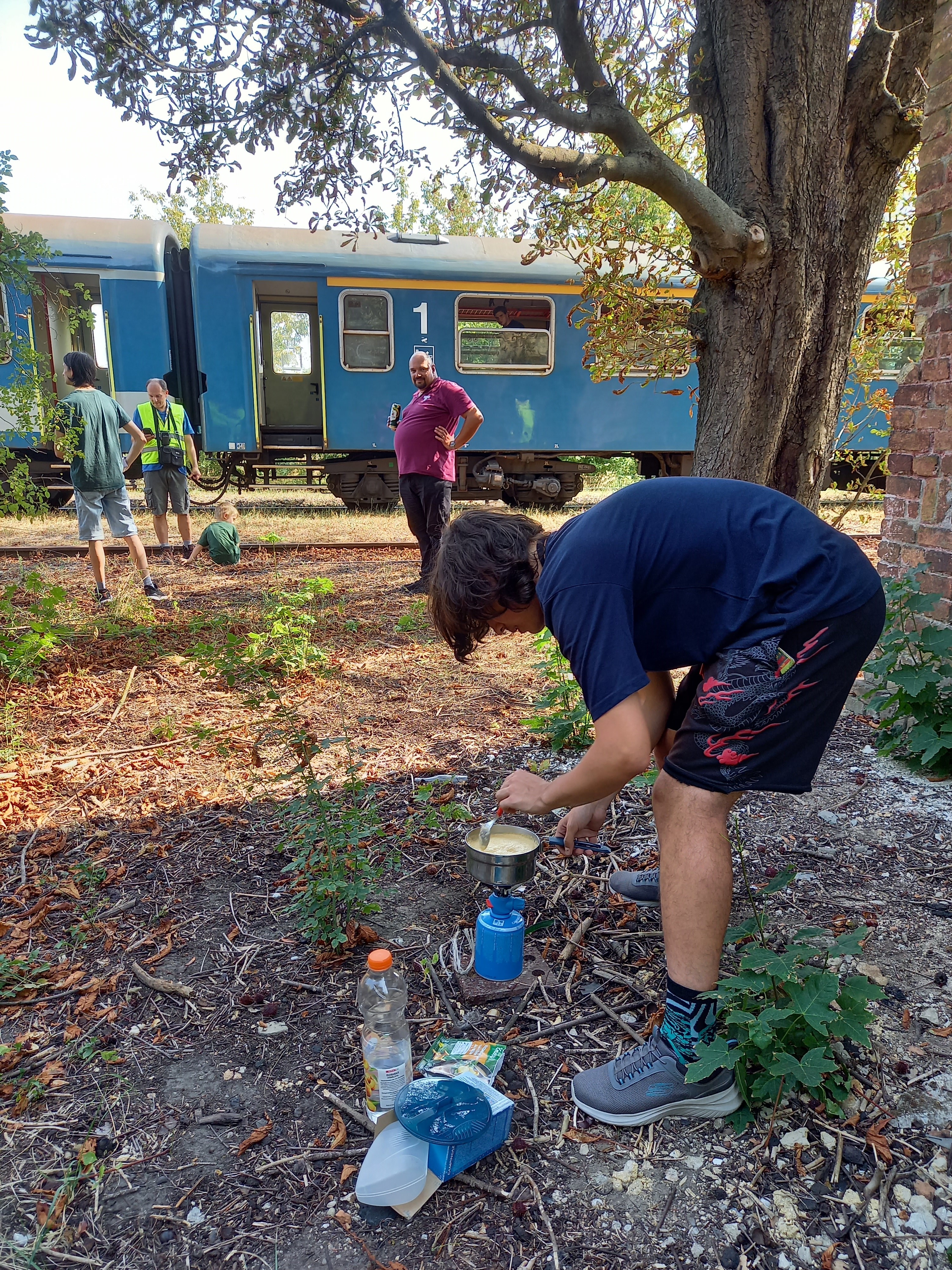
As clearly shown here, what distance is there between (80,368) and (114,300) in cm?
569

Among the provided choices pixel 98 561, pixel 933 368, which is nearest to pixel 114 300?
pixel 98 561

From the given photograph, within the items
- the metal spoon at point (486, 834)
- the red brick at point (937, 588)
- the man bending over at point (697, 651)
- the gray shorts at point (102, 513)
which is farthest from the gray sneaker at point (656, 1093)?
the gray shorts at point (102, 513)

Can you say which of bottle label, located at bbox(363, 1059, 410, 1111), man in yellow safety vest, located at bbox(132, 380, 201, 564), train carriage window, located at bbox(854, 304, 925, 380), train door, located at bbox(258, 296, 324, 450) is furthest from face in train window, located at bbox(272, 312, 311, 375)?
bottle label, located at bbox(363, 1059, 410, 1111)

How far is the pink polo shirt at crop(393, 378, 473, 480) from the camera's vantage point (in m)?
6.66

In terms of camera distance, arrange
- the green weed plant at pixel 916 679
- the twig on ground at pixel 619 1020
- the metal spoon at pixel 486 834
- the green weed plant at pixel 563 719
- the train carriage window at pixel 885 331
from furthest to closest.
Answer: the train carriage window at pixel 885 331 < the green weed plant at pixel 563 719 < the green weed plant at pixel 916 679 < the metal spoon at pixel 486 834 < the twig on ground at pixel 619 1020

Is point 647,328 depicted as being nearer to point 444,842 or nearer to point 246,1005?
point 444,842

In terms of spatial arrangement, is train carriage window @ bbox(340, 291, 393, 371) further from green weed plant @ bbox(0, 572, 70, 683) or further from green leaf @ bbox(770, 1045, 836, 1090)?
green leaf @ bbox(770, 1045, 836, 1090)

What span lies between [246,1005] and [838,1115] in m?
1.50

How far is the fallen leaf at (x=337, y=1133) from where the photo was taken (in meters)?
1.83

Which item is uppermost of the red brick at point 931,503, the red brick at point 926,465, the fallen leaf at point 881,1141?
the red brick at point 926,465

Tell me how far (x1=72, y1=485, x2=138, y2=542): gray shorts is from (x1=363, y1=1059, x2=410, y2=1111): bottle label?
5.20 metres

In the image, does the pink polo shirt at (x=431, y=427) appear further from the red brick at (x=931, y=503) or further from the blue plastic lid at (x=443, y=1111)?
the blue plastic lid at (x=443, y=1111)

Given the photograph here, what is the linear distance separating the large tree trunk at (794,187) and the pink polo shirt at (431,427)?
8.37 ft

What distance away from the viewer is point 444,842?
3.12 meters
